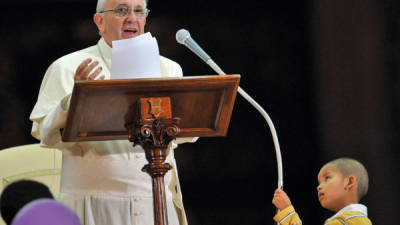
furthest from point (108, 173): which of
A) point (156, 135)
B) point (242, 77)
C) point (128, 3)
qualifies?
point (242, 77)

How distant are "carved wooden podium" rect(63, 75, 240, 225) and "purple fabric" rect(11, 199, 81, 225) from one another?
4.15 feet

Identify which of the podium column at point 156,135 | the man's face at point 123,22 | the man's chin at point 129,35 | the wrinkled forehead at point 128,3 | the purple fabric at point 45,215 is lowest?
the purple fabric at point 45,215

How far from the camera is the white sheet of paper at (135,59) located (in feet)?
8.82

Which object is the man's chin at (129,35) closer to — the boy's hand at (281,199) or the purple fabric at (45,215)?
the boy's hand at (281,199)

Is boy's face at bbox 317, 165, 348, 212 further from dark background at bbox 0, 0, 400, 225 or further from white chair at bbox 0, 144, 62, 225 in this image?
white chair at bbox 0, 144, 62, 225

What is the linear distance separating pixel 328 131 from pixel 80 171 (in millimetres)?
2556

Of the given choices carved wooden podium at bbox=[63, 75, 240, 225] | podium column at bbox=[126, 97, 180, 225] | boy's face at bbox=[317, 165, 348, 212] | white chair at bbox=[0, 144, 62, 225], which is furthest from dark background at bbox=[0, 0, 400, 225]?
podium column at bbox=[126, 97, 180, 225]

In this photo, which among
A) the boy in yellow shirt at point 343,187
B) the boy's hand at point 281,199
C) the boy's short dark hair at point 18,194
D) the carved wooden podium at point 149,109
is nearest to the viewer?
the boy's short dark hair at point 18,194

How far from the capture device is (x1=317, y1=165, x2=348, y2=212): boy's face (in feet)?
12.7

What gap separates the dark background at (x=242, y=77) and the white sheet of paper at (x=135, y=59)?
8.85 ft

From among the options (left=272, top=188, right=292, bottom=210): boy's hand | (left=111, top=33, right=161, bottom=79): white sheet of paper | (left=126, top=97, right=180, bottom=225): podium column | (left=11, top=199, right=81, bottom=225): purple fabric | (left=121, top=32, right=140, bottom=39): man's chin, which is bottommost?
(left=11, top=199, right=81, bottom=225): purple fabric

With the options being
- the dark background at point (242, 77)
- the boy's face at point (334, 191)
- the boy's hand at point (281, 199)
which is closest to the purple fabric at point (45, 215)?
the boy's hand at point (281, 199)

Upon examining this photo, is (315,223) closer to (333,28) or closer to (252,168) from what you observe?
(252,168)

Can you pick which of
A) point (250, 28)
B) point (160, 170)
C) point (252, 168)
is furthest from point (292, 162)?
point (160, 170)
